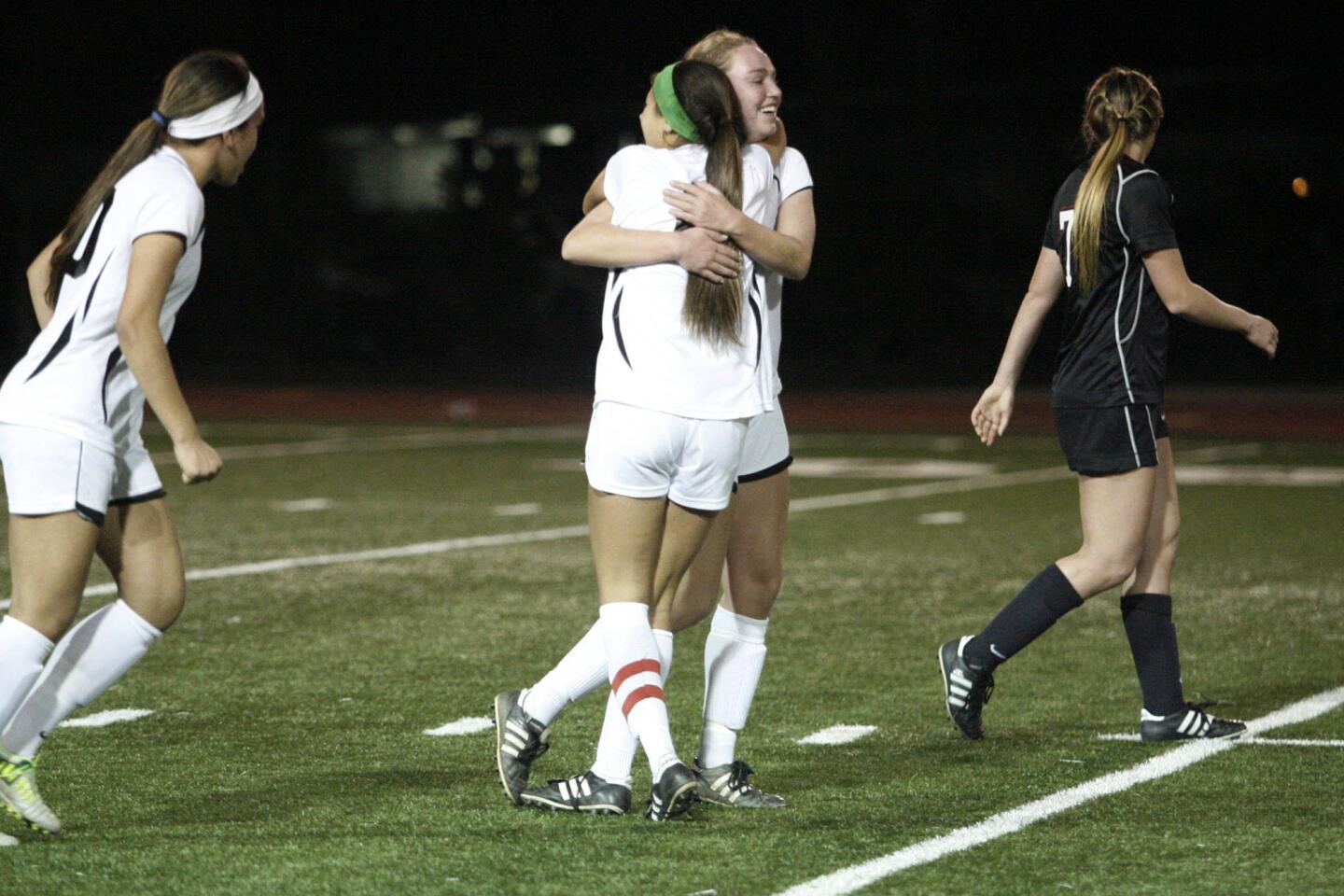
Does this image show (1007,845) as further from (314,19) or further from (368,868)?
(314,19)

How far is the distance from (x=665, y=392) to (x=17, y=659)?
164 cm

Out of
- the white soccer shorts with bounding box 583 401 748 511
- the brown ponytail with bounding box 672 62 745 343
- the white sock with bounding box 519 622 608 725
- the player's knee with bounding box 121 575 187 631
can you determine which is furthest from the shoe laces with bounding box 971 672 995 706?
the player's knee with bounding box 121 575 187 631

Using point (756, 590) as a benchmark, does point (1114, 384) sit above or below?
above

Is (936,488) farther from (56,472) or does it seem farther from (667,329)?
(56,472)

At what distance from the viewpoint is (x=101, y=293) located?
180 inches

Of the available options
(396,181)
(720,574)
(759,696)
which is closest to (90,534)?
(720,574)

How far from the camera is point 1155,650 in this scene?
20.3 ft

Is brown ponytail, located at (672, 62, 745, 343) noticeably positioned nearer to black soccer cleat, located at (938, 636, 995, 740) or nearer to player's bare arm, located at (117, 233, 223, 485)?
player's bare arm, located at (117, 233, 223, 485)

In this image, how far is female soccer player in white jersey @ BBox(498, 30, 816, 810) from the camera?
4.66m

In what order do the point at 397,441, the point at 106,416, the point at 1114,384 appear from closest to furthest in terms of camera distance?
the point at 106,416
the point at 1114,384
the point at 397,441

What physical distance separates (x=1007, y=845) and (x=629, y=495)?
124 cm

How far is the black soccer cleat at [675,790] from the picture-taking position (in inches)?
188

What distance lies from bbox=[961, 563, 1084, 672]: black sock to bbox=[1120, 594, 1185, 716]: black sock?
0.73 feet

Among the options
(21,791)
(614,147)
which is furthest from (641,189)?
(614,147)
